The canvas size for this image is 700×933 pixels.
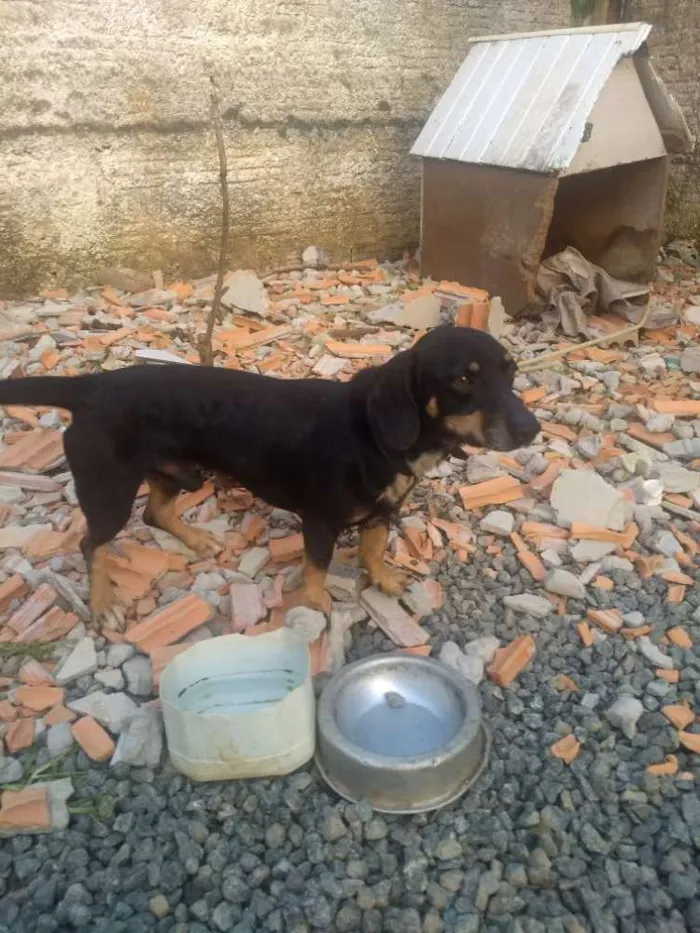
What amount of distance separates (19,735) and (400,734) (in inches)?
52.7

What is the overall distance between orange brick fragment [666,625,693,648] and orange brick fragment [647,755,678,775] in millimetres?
642

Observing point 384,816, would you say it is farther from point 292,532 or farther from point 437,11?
point 437,11

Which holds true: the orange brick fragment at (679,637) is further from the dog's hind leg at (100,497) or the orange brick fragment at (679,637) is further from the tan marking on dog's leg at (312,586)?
the dog's hind leg at (100,497)

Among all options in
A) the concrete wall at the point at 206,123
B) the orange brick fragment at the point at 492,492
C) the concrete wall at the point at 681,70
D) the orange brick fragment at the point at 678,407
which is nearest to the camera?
the orange brick fragment at the point at 492,492

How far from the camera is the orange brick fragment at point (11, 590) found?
11.1 feet

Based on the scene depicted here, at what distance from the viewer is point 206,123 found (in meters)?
6.45

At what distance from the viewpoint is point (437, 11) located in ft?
23.4

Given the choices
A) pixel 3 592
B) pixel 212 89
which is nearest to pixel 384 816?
pixel 3 592

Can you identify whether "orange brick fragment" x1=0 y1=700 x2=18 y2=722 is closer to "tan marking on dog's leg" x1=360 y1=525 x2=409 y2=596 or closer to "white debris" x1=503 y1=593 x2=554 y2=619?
"tan marking on dog's leg" x1=360 y1=525 x2=409 y2=596

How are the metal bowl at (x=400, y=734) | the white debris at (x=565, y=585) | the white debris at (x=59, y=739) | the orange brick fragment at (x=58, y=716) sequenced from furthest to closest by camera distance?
the white debris at (x=565, y=585) → the orange brick fragment at (x=58, y=716) → the white debris at (x=59, y=739) → the metal bowl at (x=400, y=734)

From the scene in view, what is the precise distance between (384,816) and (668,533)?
6.94 ft

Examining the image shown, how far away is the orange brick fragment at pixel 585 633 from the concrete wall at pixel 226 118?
488 cm

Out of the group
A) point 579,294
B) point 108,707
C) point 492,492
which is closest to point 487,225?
point 579,294

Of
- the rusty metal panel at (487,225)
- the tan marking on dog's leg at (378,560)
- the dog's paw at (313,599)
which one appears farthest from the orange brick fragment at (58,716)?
the rusty metal panel at (487,225)
